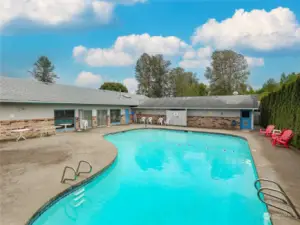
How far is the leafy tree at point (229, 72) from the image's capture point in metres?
30.4

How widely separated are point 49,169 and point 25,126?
7638mm

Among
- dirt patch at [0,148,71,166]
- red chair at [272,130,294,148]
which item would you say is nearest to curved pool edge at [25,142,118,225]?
dirt patch at [0,148,71,166]

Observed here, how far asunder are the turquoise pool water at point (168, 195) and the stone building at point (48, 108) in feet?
24.2

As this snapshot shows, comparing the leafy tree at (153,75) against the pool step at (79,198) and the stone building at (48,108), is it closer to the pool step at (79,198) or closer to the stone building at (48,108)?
the stone building at (48,108)

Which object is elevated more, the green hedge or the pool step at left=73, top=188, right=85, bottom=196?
the green hedge

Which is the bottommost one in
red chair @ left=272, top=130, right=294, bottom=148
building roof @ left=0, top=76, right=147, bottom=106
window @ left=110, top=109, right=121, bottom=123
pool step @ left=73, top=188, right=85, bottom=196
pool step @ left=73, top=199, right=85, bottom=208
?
pool step @ left=73, top=199, right=85, bottom=208

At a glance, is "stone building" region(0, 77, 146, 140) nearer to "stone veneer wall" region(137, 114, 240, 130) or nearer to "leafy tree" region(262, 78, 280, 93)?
"stone veneer wall" region(137, 114, 240, 130)

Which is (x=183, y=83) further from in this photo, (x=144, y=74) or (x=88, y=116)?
(x=88, y=116)

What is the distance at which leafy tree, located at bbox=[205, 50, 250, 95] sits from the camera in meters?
30.4

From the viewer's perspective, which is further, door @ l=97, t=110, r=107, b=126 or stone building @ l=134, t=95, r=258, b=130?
door @ l=97, t=110, r=107, b=126

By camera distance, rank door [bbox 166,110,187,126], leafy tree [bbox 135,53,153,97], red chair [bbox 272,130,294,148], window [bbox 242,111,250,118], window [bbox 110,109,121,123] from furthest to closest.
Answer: leafy tree [bbox 135,53,153,97]
window [bbox 110,109,121,123]
door [bbox 166,110,187,126]
window [bbox 242,111,250,118]
red chair [bbox 272,130,294,148]

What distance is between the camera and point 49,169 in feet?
19.7

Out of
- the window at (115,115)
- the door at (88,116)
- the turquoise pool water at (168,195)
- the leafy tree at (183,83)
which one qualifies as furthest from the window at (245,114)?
the leafy tree at (183,83)

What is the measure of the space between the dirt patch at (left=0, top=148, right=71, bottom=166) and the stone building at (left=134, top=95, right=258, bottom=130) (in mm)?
12112
